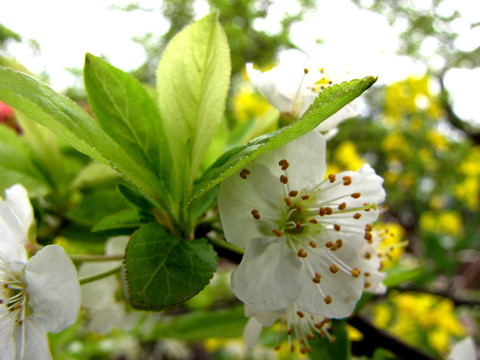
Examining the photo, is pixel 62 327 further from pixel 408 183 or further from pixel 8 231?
pixel 408 183

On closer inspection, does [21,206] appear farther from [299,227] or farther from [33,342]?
[299,227]

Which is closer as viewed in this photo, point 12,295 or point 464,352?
point 12,295

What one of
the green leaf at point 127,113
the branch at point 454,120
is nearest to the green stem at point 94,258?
the green leaf at point 127,113

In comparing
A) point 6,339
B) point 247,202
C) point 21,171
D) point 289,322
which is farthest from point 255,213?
point 21,171

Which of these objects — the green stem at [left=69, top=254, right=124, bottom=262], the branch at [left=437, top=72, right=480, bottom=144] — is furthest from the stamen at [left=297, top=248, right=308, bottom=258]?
the branch at [left=437, top=72, right=480, bottom=144]

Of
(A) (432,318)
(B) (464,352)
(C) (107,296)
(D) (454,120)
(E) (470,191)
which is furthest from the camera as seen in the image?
(D) (454,120)

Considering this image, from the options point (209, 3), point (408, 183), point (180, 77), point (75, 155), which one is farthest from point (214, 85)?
point (408, 183)

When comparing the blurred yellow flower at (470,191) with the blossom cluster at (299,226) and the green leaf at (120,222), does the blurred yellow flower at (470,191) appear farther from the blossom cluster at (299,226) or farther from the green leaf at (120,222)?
the green leaf at (120,222)
